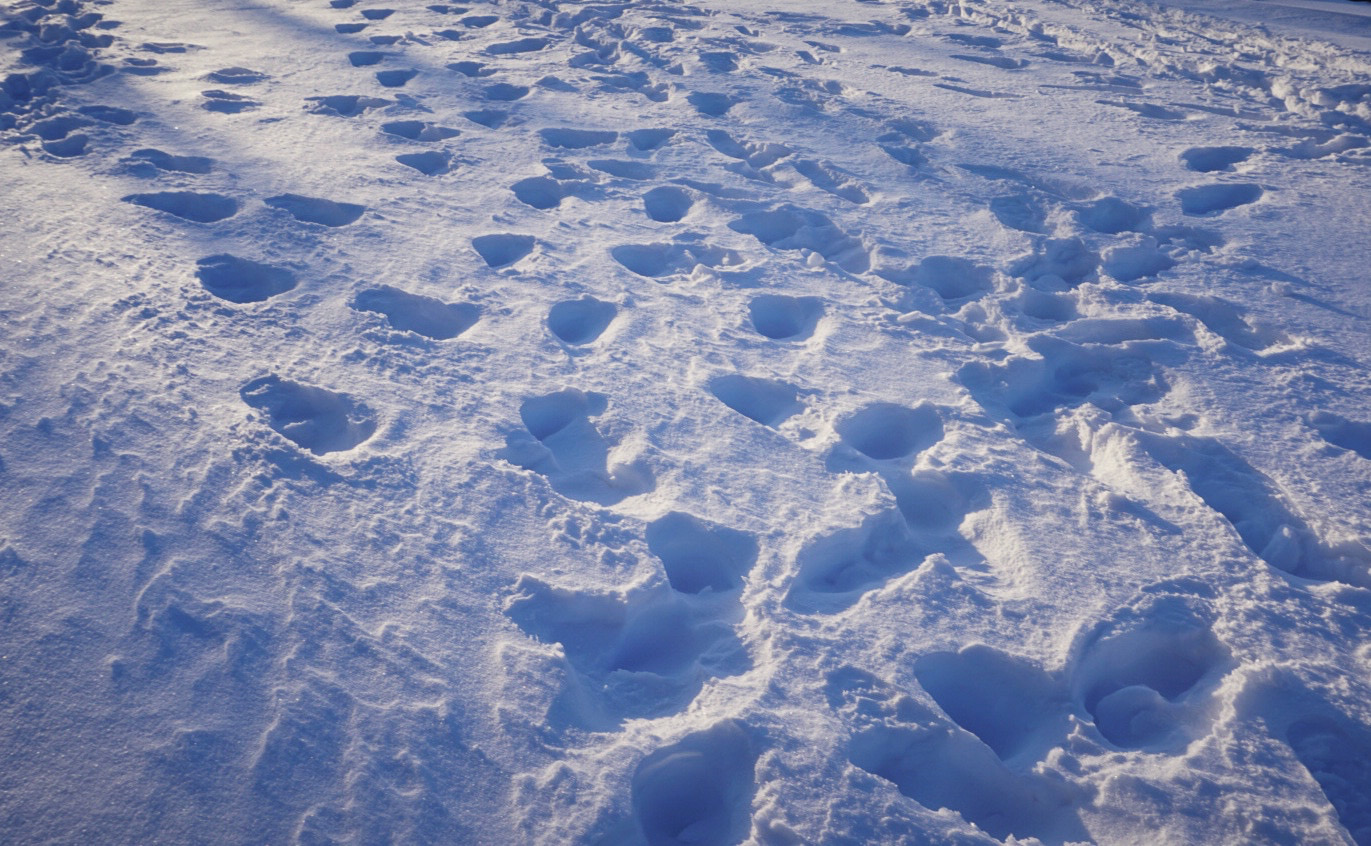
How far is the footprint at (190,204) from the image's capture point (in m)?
2.74

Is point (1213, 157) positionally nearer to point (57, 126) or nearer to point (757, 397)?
point (757, 397)

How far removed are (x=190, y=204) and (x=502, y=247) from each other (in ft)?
3.46

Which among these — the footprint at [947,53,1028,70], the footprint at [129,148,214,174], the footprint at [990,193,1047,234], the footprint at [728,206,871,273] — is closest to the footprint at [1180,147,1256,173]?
the footprint at [990,193,1047,234]

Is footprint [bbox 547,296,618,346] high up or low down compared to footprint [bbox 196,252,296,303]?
up

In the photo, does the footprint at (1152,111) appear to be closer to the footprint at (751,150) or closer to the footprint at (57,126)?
the footprint at (751,150)

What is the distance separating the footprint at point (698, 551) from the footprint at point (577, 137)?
2.10 metres

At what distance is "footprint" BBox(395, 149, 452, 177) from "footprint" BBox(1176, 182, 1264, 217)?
2.68 metres

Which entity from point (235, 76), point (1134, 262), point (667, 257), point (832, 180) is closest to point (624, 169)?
point (667, 257)

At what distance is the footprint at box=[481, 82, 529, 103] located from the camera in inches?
146

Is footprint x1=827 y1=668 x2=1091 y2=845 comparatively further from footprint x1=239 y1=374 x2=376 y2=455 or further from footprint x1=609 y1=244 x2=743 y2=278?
footprint x1=609 y1=244 x2=743 y2=278

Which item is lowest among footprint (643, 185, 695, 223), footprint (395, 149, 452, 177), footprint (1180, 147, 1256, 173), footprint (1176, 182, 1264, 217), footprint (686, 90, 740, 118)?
footprint (395, 149, 452, 177)

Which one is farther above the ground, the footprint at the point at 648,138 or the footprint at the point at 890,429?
the footprint at the point at 648,138

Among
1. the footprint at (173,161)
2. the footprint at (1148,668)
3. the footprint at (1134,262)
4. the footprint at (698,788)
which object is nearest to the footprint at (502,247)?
the footprint at (173,161)

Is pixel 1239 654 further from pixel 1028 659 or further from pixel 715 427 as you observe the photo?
pixel 715 427
